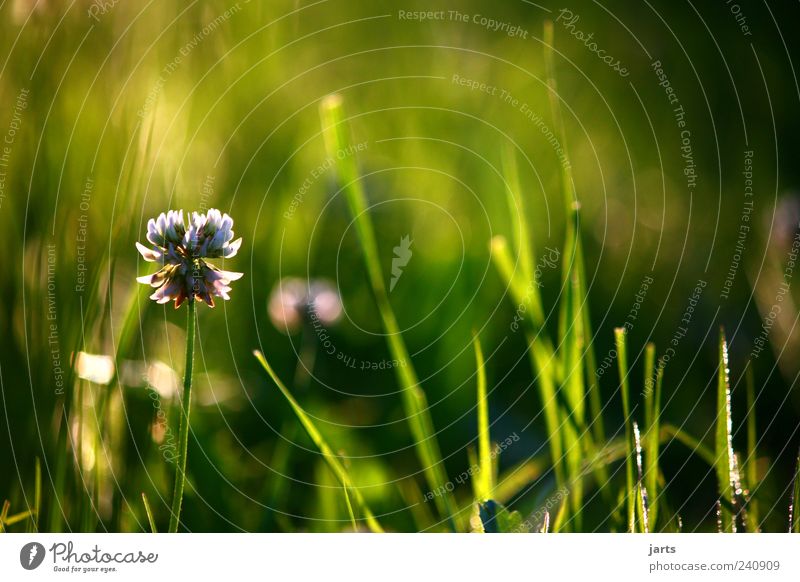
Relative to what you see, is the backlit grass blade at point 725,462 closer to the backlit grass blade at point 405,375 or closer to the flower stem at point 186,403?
the backlit grass blade at point 405,375

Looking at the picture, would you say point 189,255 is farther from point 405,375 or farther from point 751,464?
point 751,464

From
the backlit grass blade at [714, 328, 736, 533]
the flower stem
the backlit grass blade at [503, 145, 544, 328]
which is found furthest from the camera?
the backlit grass blade at [503, 145, 544, 328]

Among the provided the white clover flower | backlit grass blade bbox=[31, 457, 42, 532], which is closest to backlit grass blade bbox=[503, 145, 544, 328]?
the white clover flower

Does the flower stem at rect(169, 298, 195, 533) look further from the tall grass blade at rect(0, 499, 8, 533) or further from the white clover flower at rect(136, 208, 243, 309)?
the tall grass blade at rect(0, 499, 8, 533)
